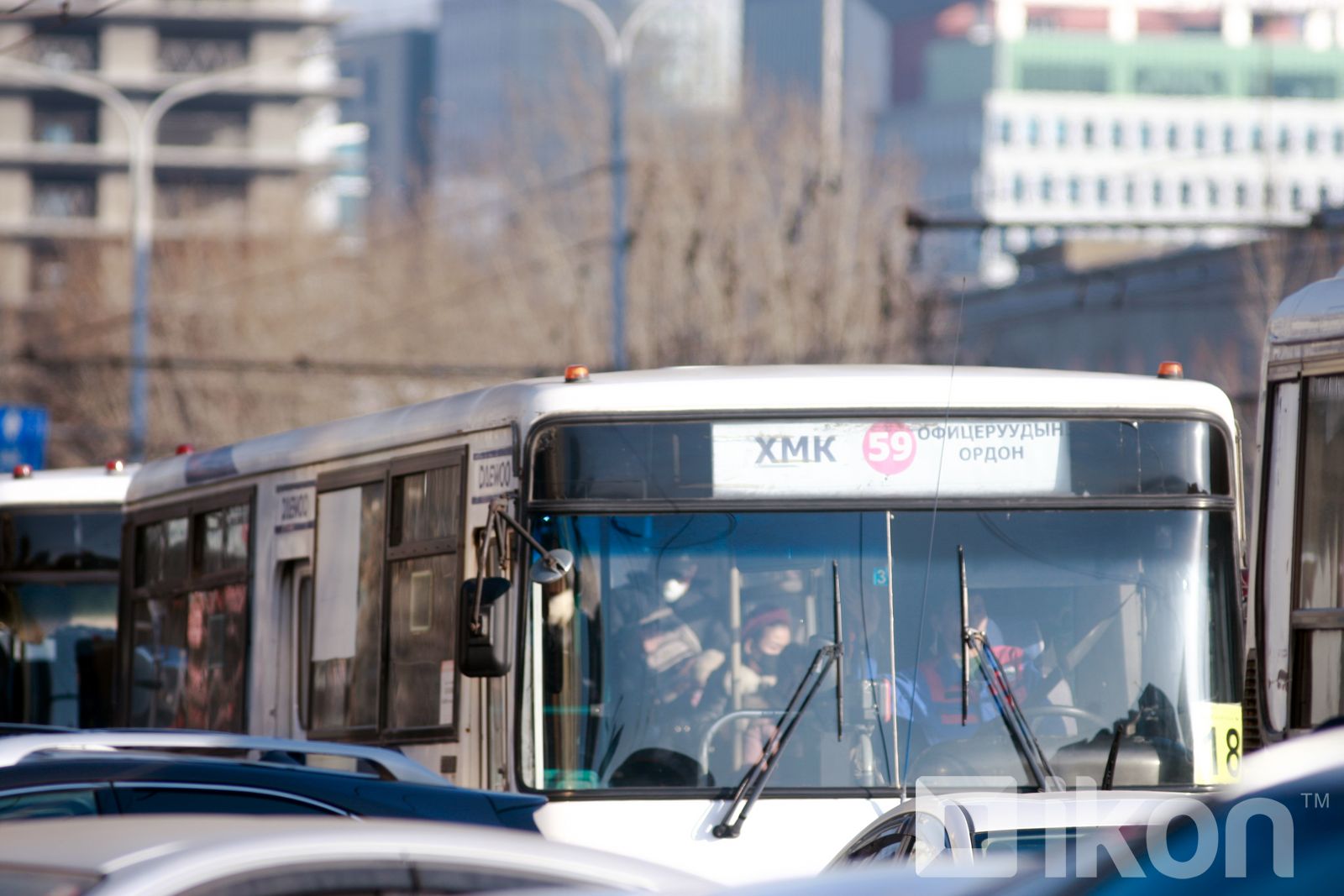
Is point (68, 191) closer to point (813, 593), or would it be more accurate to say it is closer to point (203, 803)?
point (813, 593)

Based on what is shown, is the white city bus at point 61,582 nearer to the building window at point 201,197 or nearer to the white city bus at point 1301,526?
the white city bus at point 1301,526

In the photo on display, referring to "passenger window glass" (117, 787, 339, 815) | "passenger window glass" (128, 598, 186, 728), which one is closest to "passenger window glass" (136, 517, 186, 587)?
"passenger window glass" (128, 598, 186, 728)

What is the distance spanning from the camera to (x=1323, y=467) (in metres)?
8.24

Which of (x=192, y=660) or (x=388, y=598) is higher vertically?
(x=388, y=598)

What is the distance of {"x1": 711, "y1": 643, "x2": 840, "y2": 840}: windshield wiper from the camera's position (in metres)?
8.02

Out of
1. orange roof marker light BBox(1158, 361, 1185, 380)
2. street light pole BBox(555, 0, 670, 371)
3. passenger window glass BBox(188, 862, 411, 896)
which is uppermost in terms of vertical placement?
street light pole BBox(555, 0, 670, 371)

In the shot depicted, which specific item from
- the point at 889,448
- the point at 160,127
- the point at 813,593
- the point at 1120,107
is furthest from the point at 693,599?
the point at 1120,107

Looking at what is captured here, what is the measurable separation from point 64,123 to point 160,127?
4377 millimetres

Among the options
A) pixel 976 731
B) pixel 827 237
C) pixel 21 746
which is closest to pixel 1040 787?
pixel 976 731

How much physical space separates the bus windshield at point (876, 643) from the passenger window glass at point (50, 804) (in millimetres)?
2529

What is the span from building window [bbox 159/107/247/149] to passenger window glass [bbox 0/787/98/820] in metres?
110

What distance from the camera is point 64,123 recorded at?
112375mm

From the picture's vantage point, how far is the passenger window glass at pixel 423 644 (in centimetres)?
913

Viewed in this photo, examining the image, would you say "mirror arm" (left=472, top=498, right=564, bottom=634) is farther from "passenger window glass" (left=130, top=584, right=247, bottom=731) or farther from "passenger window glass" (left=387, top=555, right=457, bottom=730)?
"passenger window glass" (left=130, top=584, right=247, bottom=731)
